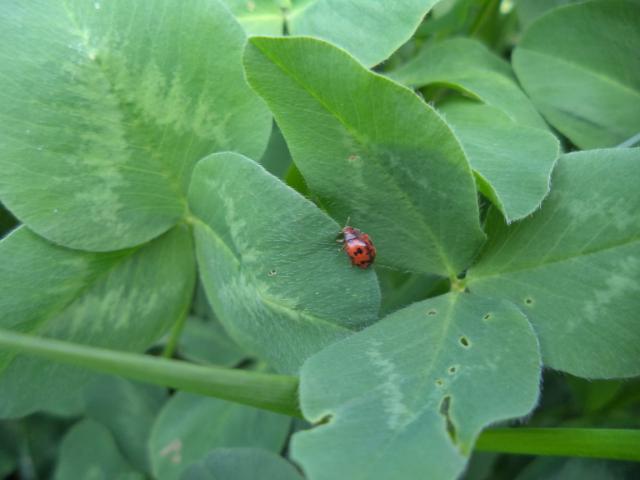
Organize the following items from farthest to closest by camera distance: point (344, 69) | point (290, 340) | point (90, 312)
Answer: point (90, 312) < point (290, 340) < point (344, 69)

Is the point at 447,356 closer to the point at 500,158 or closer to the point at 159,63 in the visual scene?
the point at 500,158

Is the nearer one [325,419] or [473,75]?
[325,419]

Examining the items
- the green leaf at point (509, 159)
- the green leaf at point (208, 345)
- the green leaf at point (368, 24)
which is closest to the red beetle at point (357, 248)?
the green leaf at point (509, 159)

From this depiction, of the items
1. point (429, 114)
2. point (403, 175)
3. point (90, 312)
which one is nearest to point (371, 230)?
point (403, 175)

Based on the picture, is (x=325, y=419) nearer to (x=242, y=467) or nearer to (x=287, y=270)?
(x=287, y=270)

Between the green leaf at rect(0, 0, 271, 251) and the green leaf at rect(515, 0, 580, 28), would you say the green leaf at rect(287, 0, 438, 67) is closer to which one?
the green leaf at rect(0, 0, 271, 251)

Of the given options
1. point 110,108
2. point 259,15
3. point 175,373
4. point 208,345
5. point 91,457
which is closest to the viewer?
point 175,373

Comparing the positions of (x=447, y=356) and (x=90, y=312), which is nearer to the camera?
(x=447, y=356)

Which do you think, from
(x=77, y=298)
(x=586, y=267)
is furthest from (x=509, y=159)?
(x=77, y=298)

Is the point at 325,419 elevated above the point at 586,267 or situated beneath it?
situated beneath
